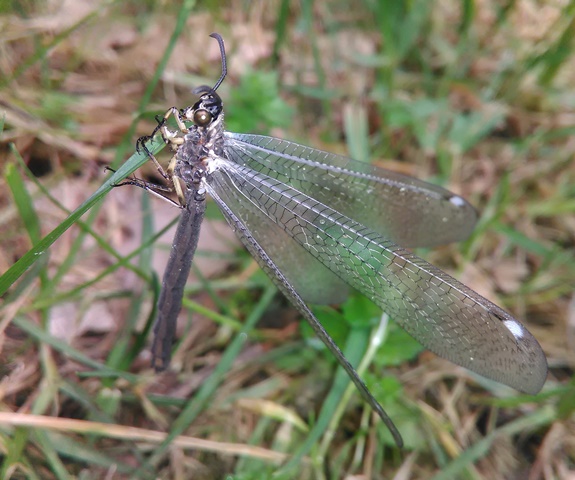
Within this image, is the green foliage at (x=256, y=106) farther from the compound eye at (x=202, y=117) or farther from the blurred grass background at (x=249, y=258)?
the compound eye at (x=202, y=117)

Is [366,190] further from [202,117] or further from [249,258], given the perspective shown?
[249,258]

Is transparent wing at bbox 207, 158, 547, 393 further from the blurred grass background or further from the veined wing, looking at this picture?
the blurred grass background

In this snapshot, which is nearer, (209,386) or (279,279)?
(279,279)

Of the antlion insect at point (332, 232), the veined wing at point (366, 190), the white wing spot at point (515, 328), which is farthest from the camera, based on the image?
the veined wing at point (366, 190)

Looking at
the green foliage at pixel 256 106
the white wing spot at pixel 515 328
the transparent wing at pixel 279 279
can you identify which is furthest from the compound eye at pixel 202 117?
the white wing spot at pixel 515 328

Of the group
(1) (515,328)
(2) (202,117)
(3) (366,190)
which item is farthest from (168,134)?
(1) (515,328)

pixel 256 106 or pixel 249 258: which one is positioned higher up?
pixel 256 106

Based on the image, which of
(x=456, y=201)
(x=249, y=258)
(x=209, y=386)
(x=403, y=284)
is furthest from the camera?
(x=249, y=258)
